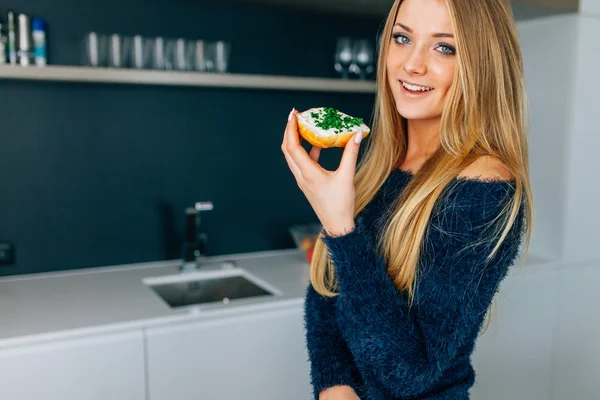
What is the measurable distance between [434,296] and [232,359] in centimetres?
104

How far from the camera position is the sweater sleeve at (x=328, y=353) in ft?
4.07

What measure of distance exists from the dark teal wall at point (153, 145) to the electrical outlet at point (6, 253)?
0.03 metres

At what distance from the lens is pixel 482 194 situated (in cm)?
102

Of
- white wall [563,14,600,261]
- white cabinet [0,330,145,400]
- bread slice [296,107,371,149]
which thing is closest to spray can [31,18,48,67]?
white cabinet [0,330,145,400]

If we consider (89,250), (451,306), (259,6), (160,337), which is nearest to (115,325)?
(160,337)

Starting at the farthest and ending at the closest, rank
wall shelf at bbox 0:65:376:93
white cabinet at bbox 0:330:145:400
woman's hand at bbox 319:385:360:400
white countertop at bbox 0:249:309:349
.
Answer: wall shelf at bbox 0:65:376:93, white countertop at bbox 0:249:309:349, white cabinet at bbox 0:330:145:400, woman's hand at bbox 319:385:360:400

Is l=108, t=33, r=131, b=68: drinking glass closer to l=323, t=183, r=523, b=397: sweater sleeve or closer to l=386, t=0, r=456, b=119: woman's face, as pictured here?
l=386, t=0, r=456, b=119: woman's face

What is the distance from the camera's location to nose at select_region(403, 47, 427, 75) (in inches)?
44.6

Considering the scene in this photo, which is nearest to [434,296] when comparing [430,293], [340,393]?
[430,293]

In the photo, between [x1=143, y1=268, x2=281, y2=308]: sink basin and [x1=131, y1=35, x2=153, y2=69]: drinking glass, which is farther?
[x1=143, y1=268, x2=281, y2=308]: sink basin

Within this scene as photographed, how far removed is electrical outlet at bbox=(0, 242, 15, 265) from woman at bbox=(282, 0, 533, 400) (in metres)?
1.48

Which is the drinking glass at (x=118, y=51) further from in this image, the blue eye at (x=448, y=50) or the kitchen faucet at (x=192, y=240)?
the blue eye at (x=448, y=50)

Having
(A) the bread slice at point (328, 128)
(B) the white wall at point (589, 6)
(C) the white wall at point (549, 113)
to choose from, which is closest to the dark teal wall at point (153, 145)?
(C) the white wall at point (549, 113)

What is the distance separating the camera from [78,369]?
Answer: 166cm
